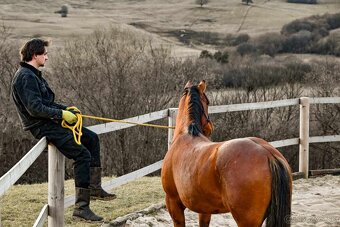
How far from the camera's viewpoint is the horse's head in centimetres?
491

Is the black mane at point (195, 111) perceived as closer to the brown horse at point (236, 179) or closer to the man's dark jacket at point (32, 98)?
the brown horse at point (236, 179)

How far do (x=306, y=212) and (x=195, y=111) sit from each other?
2534mm

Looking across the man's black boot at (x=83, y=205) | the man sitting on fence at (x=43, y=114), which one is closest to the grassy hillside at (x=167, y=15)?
the man's black boot at (x=83, y=205)

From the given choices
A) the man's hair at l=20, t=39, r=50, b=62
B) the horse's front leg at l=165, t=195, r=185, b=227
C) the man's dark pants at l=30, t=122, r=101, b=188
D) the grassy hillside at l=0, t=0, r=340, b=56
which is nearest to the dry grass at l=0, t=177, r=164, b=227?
the man's dark pants at l=30, t=122, r=101, b=188

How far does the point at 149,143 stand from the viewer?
23.9 m

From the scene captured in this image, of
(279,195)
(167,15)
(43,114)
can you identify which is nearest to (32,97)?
(43,114)

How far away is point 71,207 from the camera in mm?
6570

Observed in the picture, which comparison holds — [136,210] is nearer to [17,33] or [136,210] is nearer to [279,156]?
[279,156]

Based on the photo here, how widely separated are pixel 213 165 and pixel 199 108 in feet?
3.46

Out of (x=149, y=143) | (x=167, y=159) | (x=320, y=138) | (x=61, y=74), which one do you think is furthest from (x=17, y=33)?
(x=167, y=159)

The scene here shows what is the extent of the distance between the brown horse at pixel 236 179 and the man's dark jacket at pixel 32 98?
3.89 ft

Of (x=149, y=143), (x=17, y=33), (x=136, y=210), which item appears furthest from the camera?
(x=17, y=33)

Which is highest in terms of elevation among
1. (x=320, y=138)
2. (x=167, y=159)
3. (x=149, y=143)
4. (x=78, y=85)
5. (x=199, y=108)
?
(x=199, y=108)

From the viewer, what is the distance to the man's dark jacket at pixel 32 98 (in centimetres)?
469
